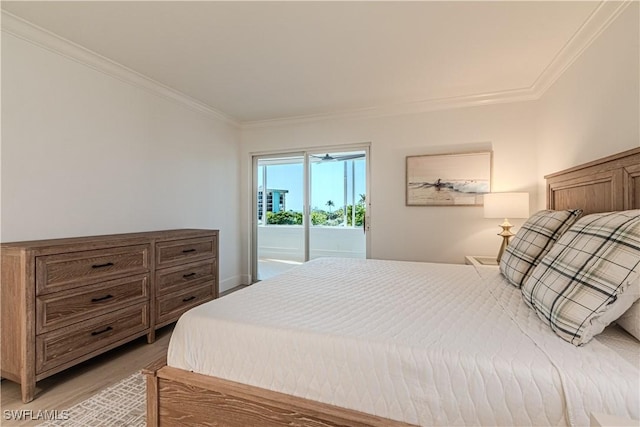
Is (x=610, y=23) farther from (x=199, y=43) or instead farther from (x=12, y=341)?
(x=12, y=341)

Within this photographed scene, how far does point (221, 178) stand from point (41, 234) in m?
2.22

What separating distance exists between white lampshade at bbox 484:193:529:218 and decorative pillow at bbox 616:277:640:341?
1980mm

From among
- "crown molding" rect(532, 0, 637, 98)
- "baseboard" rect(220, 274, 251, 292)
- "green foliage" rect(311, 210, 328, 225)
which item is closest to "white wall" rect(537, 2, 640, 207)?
"crown molding" rect(532, 0, 637, 98)

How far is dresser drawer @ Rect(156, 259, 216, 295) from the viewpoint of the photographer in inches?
107


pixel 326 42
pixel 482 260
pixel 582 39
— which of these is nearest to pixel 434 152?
pixel 482 260

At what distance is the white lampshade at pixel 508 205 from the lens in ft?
9.49

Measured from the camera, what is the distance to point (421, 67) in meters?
2.78

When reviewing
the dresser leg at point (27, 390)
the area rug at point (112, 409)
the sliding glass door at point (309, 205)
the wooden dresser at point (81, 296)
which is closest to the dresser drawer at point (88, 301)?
the wooden dresser at point (81, 296)

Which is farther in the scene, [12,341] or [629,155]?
[12,341]

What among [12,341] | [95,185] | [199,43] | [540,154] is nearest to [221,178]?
[95,185]

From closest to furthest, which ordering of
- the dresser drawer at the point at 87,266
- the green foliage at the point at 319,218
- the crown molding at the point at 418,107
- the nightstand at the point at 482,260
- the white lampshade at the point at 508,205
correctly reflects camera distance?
the dresser drawer at the point at 87,266 → the white lampshade at the point at 508,205 → the nightstand at the point at 482,260 → the crown molding at the point at 418,107 → the green foliage at the point at 319,218

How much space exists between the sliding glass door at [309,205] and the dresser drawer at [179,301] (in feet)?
4.91

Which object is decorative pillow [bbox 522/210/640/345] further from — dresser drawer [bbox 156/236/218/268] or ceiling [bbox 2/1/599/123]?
dresser drawer [bbox 156/236/218/268]

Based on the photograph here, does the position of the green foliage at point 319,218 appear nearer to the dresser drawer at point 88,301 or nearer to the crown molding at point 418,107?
the crown molding at point 418,107
